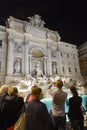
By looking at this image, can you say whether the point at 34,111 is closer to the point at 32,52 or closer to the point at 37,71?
the point at 37,71

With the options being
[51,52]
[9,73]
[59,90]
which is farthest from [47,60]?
[59,90]

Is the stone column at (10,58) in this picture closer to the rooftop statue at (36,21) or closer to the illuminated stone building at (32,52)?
the illuminated stone building at (32,52)

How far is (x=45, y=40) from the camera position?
22.0 meters

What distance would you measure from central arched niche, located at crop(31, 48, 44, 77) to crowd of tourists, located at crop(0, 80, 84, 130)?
1688cm

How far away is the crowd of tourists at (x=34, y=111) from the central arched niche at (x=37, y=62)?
1688cm

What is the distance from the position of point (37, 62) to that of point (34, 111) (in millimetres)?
19542

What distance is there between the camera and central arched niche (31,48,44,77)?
1978cm

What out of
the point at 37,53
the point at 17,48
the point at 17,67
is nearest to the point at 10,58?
the point at 17,67

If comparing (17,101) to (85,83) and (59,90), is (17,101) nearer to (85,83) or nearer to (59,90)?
(59,90)

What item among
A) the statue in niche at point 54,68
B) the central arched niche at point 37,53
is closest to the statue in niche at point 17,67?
the central arched niche at point 37,53

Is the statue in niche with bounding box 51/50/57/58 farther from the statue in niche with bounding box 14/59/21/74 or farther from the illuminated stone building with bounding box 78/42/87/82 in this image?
the illuminated stone building with bounding box 78/42/87/82

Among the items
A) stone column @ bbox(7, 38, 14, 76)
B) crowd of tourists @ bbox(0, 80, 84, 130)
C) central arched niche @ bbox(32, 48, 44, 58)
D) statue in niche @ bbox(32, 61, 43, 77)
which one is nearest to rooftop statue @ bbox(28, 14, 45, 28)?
central arched niche @ bbox(32, 48, 44, 58)

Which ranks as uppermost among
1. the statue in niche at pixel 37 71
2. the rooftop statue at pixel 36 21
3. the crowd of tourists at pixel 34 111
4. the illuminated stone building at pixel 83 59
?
the rooftop statue at pixel 36 21

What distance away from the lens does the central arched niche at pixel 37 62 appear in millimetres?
19781
